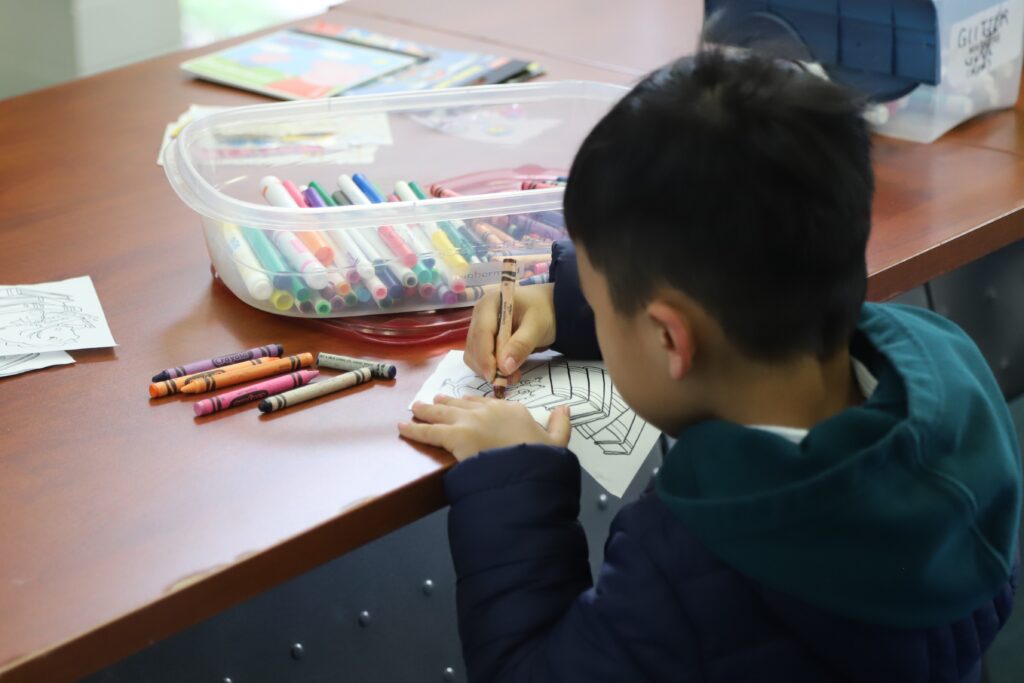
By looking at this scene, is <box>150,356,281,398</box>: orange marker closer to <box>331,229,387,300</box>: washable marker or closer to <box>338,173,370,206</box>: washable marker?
<box>331,229,387,300</box>: washable marker

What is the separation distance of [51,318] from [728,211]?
0.64m

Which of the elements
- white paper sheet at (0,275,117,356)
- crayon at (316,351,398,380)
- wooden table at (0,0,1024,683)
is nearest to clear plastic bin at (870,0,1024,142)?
wooden table at (0,0,1024,683)

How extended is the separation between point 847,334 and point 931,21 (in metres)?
0.75

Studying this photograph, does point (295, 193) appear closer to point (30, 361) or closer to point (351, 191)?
point (351, 191)

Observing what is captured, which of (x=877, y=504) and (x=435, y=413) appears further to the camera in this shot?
(x=435, y=413)

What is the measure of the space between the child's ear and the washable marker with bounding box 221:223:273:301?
42 cm

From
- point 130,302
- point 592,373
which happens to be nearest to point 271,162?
point 130,302

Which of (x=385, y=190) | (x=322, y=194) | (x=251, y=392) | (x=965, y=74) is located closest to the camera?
(x=251, y=392)

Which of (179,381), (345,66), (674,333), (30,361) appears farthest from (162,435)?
(345,66)

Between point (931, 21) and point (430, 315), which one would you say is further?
point (931, 21)

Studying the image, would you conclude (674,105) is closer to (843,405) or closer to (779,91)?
(779,91)

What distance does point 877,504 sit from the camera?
2.07ft

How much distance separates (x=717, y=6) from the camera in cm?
149

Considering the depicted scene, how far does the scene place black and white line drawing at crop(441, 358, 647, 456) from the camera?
883mm
